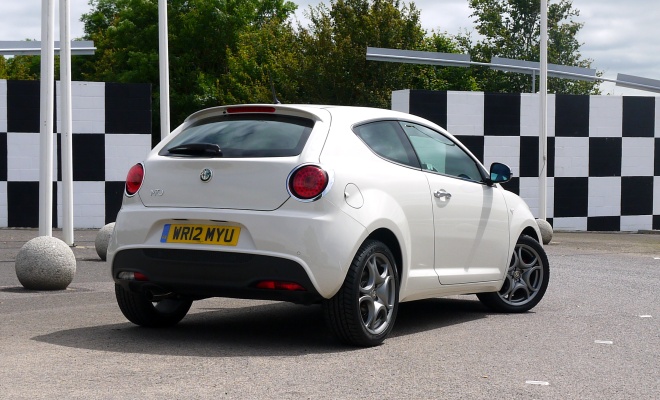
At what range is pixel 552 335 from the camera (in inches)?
257

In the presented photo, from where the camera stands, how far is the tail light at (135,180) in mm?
6199

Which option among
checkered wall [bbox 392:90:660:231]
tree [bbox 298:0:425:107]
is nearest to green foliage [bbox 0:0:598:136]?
tree [bbox 298:0:425:107]

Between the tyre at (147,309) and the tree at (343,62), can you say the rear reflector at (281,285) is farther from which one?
the tree at (343,62)

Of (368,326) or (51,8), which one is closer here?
(368,326)

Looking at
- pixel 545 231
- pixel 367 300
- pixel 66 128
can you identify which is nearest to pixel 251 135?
pixel 367 300

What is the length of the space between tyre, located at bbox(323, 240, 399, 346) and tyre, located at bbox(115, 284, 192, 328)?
1.31 metres

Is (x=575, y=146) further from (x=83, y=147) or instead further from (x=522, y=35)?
(x=522, y=35)

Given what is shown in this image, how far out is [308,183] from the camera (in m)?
5.71

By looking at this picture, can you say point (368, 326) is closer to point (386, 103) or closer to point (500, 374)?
point (500, 374)

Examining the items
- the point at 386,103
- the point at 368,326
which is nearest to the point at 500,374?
the point at 368,326

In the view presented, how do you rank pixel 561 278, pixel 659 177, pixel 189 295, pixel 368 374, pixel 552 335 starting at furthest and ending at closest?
1. pixel 659 177
2. pixel 561 278
3. pixel 552 335
4. pixel 189 295
5. pixel 368 374

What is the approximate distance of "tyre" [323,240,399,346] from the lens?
5.77 metres

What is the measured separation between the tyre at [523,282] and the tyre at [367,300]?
68.6 inches

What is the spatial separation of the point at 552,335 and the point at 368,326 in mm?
1315
